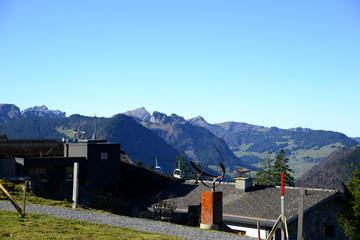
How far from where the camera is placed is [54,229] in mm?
14312

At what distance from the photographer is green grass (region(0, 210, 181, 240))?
13047mm

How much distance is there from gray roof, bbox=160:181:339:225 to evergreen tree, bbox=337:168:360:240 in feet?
8.42

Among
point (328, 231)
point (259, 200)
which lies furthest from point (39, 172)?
point (328, 231)

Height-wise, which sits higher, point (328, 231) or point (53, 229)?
point (53, 229)

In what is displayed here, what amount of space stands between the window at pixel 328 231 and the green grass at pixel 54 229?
59.4 feet

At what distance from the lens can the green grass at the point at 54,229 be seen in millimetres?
13047

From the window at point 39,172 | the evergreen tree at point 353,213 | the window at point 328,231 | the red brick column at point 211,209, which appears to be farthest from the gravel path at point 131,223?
the window at point 39,172

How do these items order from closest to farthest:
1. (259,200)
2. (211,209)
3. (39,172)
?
(211,209) < (259,200) < (39,172)

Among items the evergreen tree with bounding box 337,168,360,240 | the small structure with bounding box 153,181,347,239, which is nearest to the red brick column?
the small structure with bounding box 153,181,347,239

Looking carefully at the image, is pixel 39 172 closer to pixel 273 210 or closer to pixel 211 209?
pixel 273 210

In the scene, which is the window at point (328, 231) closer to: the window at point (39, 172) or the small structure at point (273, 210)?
the small structure at point (273, 210)

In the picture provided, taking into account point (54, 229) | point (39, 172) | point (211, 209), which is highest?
point (39, 172)

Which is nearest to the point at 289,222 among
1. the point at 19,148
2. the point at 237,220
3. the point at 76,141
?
the point at 237,220

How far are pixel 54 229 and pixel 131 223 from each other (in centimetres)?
463
